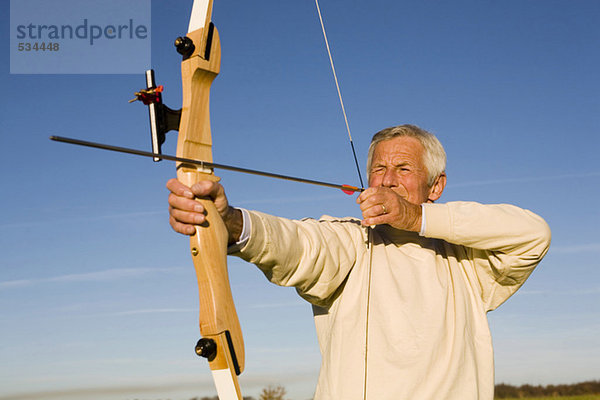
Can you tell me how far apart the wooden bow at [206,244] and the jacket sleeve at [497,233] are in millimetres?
889

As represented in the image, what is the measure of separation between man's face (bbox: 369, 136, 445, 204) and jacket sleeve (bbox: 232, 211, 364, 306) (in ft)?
0.77

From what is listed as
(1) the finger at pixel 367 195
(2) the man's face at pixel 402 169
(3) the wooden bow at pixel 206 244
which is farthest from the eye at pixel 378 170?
(3) the wooden bow at pixel 206 244

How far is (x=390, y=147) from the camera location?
250cm

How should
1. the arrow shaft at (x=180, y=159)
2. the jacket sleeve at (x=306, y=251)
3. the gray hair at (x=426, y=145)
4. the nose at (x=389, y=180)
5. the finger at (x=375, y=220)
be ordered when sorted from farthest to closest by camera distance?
the gray hair at (x=426, y=145) < the nose at (x=389, y=180) < the finger at (x=375, y=220) < the jacket sleeve at (x=306, y=251) < the arrow shaft at (x=180, y=159)

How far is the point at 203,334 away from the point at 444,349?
3.20 feet

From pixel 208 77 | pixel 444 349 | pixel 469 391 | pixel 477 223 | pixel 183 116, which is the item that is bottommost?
pixel 469 391

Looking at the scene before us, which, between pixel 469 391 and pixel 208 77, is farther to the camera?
pixel 469 391

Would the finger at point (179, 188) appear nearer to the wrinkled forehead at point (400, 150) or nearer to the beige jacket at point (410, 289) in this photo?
the beige jacket at point (410, 289)

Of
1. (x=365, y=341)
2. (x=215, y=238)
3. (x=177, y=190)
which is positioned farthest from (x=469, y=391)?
(x=177, y=190)

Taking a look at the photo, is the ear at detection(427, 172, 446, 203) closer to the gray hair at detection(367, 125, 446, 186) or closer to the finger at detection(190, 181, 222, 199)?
the gray hair at detection(367, 125, 446, 186)

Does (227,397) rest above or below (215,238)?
below

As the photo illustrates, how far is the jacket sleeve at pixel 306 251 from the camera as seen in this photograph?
1.84m

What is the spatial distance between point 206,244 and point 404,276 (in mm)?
959

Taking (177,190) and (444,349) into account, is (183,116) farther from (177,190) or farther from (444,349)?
(444,349)
